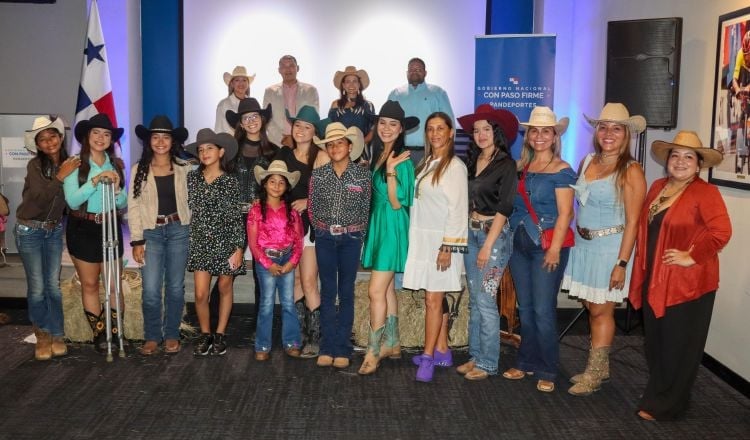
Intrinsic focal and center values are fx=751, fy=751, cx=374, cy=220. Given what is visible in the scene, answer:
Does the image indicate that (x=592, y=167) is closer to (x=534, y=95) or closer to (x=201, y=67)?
(x=534, y=95)

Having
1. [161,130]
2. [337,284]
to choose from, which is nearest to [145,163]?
[161,130]

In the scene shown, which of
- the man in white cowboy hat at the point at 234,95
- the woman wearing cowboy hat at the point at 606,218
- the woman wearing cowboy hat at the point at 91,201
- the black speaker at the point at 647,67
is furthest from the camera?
the man in white cowboy hat at the point at 234,95

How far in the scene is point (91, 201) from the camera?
4871 millimetres

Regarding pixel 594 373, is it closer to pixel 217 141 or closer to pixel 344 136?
pixel 344 136

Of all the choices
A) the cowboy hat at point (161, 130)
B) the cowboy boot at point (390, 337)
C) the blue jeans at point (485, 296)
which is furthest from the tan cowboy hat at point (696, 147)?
the cowboy hat at point (161, 130)

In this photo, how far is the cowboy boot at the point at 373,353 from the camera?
472 centimetres

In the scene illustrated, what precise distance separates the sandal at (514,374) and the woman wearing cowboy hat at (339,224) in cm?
101

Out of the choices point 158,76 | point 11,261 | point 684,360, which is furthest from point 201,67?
point 684,360

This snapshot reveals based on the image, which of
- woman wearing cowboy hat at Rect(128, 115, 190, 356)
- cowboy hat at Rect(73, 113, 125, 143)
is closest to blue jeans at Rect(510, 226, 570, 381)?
woman wearing cowboy hat at Rect(128, 115, 190, 356)

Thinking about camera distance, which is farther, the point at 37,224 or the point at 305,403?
the point at 37,224

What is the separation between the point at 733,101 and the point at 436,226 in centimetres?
198

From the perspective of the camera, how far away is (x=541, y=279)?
→ 14.3 ft

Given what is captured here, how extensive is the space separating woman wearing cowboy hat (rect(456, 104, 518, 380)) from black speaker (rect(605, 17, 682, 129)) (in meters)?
1.69

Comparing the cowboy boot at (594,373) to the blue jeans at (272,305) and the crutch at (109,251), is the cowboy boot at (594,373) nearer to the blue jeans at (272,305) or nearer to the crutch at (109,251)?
the blue jeans at (272,305)
